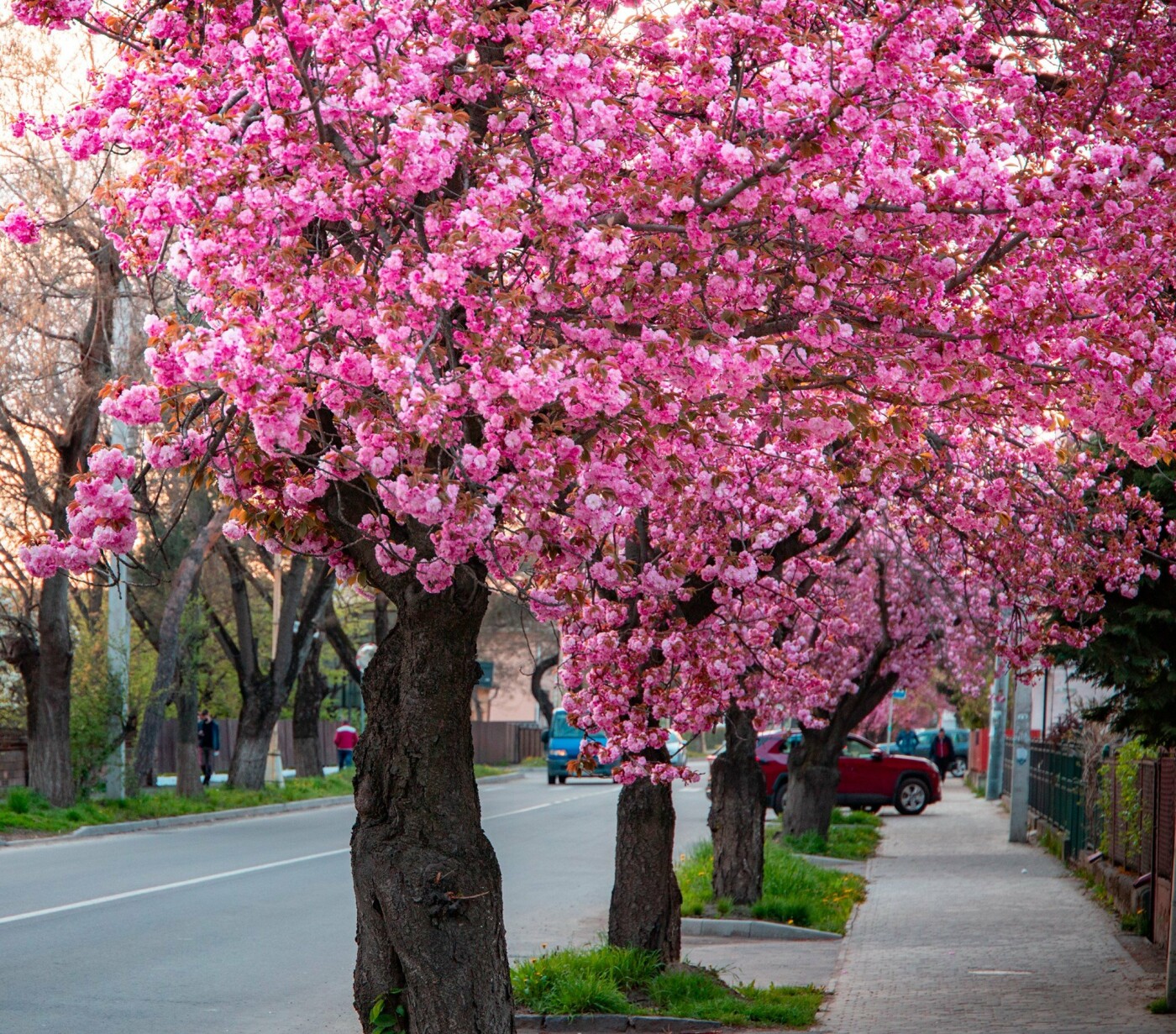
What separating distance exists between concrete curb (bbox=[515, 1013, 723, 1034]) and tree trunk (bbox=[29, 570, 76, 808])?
15819 mm

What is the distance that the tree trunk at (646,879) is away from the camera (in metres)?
10.8

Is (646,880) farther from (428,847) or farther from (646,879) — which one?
(428,847)

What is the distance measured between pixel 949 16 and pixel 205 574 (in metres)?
28.3

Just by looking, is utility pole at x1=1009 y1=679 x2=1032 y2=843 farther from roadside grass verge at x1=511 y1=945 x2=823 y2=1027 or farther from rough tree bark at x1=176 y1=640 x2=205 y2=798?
roadside grass verge at x1=511 y1=945 x2=823 y2=1027

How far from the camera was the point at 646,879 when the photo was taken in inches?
427

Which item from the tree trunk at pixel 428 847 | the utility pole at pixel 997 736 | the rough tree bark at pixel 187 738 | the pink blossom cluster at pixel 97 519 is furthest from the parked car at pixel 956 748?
the pink blossom cluster at pixel 97 519

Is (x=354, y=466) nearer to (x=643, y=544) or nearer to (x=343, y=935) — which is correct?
(x=643, y=544)

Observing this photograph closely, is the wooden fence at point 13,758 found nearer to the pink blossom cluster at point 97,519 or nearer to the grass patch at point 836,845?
the grass patch at point 836,845

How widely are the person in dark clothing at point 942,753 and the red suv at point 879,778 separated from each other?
20.2m

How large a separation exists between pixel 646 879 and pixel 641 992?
839 mm

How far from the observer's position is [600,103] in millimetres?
6301

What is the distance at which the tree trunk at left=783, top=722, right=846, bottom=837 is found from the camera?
23.2 metres

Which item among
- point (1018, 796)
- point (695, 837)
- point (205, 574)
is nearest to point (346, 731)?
point (205, 574)

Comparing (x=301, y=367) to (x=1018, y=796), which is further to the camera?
(x=1018, y=796)
